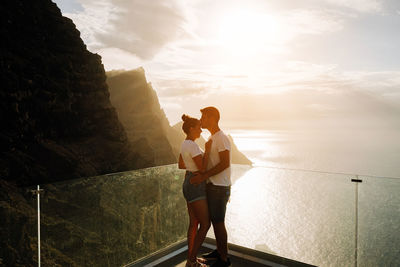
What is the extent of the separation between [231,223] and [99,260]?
6.52ft

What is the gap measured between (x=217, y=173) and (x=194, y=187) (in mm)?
304

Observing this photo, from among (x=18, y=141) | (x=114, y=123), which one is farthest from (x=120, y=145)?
(x=18, y=141)

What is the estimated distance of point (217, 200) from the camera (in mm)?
2916

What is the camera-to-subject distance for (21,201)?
7.72ft

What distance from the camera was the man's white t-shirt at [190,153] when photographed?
2.78 meters

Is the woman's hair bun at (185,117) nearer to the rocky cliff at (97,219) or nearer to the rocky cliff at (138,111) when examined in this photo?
the rocky cliff at (97,219)

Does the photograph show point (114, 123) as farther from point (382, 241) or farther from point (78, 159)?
point (382, 241)

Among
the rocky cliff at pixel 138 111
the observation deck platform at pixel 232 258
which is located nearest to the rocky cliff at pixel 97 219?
the observation deck platform at pixel 232 258

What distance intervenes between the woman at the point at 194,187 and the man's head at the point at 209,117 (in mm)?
58

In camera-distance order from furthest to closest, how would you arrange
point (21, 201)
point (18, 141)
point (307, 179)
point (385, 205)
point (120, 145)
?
point (120, 145)
point (18, 141)
point (307, 179)
point (385, 205)
point (21, 201)

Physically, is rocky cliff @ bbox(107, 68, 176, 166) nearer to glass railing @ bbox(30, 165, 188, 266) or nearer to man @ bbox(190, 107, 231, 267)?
glass railing @ bbox(30, 165, 188, 266)

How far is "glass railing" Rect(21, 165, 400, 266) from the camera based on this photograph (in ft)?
9.28

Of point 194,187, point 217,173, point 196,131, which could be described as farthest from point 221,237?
point 196,131

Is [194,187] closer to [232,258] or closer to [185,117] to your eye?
[185,117]
